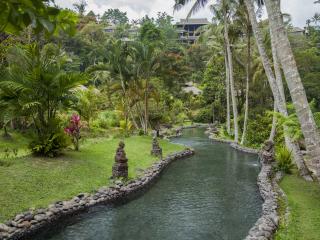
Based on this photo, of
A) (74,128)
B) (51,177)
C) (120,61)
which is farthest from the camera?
(120,61)

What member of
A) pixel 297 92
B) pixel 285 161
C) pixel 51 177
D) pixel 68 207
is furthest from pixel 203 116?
pixel 297 92

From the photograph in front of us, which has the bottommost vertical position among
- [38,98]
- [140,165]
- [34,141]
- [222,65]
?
[140,165]

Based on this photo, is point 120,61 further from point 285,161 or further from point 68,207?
point 68,207

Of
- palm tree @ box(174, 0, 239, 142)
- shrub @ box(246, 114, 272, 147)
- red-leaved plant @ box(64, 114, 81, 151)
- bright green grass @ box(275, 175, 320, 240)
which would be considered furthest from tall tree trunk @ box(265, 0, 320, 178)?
shrub @ box(246, 114, 272, 147)

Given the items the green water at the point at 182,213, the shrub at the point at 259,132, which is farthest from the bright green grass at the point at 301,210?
the shrub at the point at 259,132

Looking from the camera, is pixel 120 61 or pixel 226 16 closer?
pixel 120 61

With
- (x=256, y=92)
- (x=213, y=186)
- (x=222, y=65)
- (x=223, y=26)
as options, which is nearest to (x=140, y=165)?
(x=213, y=186)

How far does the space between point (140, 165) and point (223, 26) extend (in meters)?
14.4

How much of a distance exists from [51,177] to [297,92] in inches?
301

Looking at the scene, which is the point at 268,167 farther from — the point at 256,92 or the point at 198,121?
the point at 198,121

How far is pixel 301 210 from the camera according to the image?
8.67m

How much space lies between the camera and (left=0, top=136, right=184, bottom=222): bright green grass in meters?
8.77

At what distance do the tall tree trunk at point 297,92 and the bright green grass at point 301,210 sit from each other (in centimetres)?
170

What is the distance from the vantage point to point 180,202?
1059 cm
